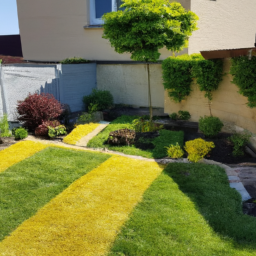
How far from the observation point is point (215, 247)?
3.95 metres

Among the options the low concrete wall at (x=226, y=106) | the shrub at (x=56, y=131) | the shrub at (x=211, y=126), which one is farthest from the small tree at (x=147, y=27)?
the shrub at (x=56, y=131)

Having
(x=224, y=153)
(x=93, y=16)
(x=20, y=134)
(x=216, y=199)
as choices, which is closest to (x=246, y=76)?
(x=224, y=153)

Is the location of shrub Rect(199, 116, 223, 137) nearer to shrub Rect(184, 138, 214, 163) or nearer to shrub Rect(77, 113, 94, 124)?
shrub Rect(184, 138, 214, 163)

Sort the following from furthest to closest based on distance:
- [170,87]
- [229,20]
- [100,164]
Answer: [229,20] → [170,87] → [100,164]

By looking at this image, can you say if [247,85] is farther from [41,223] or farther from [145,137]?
[41,223]

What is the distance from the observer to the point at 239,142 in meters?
7.79

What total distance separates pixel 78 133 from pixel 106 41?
18.9 ft

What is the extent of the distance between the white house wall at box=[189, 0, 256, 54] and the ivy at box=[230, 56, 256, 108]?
3.87 metres

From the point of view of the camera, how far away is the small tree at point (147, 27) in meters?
8.47

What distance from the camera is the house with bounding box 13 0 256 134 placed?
1209 cm

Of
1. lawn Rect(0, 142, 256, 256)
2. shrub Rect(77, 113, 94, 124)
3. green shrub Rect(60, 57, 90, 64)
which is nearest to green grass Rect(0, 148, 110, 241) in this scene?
lawn Rect(0, 142, 256, 256)

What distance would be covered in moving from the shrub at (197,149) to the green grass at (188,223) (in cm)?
121

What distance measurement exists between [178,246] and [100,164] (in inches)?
134

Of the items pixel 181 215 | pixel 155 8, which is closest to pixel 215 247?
pixel 181 215
